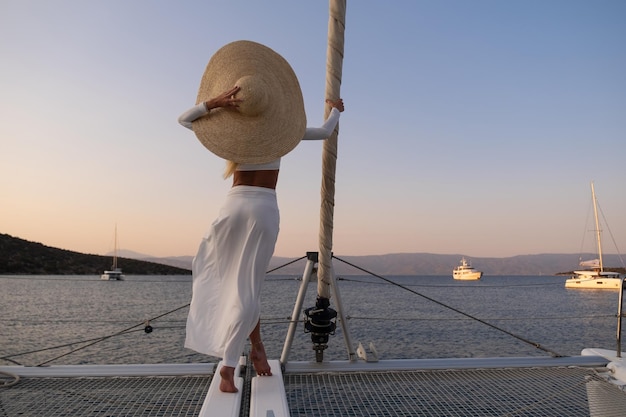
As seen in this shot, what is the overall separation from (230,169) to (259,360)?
4.19 feet

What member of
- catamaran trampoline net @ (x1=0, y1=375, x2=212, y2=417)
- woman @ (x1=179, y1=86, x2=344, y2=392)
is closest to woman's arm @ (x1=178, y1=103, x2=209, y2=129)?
woman @ (x1=179, y1=86, x2=344, y2=392)

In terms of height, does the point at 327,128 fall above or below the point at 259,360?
above

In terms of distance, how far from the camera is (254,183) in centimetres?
287

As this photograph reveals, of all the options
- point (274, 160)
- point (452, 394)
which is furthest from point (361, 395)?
point (274, 160)

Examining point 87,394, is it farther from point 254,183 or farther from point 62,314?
point 62,314

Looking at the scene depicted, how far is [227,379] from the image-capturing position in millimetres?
2809

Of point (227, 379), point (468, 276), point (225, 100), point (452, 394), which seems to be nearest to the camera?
point (225, 100)

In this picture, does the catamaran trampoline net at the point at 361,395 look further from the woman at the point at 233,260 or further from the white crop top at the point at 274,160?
the white crop top at the point at 274,160

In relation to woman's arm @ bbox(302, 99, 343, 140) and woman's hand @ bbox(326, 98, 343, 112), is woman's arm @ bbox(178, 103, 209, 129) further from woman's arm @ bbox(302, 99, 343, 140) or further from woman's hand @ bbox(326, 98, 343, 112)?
woman's hand @ bbox(326, 98, 343, 112)

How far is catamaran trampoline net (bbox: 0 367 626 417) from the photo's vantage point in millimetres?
3115

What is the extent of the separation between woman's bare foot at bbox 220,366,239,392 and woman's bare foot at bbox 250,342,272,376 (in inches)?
15.4

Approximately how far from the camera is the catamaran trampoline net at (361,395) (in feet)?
10.2

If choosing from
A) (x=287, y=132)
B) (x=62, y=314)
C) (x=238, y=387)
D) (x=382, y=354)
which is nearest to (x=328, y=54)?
(x=287, y=132)

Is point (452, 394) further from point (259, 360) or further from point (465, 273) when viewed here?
point (465, 273)
